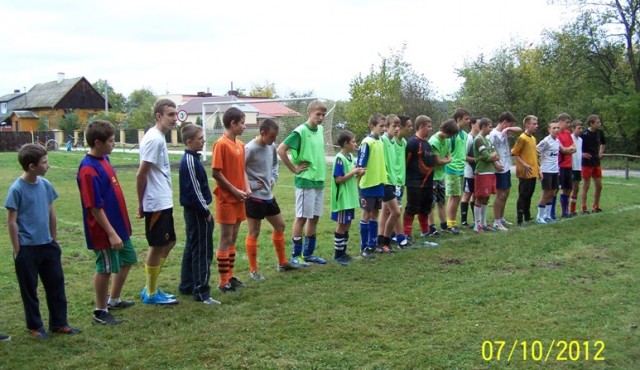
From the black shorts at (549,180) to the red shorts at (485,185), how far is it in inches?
54.0

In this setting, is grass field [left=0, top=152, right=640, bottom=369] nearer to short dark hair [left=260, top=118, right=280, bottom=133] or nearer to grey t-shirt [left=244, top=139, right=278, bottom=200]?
grey t-shirt [left=244, top=139, right=278, bottom=200]

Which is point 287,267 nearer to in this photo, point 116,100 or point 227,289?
point 227,289

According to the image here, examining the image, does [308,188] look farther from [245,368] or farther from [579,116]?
[579,116]

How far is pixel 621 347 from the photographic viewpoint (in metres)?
4.62

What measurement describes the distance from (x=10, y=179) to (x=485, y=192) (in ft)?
55.6

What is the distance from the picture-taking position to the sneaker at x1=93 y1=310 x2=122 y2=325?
5.34 metres

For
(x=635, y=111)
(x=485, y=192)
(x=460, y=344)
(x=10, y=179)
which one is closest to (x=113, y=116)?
(x=10, y=179)

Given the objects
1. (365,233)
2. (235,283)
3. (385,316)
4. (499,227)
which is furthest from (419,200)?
(385,316)

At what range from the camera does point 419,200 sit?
30.3 feet

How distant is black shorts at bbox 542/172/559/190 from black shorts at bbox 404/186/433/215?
8.93 ft

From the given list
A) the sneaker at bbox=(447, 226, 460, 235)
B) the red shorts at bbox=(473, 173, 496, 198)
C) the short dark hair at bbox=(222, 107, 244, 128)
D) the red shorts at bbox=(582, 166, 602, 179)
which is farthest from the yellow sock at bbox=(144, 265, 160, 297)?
the red shorts at bbox=(582, 166, 602, 179)

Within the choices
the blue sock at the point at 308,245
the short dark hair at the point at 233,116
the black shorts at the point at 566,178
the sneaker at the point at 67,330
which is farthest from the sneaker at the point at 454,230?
the sneaker at the point at 67,330

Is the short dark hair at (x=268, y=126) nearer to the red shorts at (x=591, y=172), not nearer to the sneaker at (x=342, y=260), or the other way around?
the sneaker at (x=342, y=260)

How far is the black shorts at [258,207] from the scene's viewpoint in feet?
22.7
